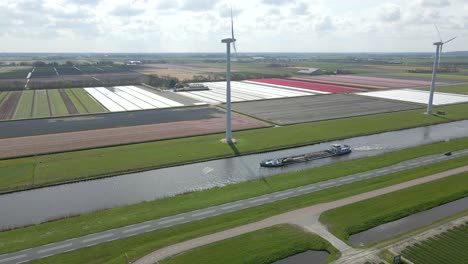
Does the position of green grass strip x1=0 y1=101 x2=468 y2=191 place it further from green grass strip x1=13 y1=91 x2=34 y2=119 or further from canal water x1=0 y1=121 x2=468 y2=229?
green grass strip x1=13 y1=91 x2=34 y2=119

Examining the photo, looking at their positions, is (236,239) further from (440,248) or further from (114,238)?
(440,248)

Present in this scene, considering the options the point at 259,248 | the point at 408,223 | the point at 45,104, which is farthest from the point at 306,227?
the point at 45,104

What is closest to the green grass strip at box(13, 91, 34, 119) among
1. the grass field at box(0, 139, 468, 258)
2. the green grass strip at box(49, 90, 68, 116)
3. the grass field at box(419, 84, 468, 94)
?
the green grass strip at box(49, 90, 68, 116)

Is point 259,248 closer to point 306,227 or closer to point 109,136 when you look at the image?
point 306,227

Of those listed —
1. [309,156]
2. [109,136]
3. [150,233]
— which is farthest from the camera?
[109,136]

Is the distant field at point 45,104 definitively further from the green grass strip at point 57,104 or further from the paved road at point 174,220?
the paved road at point 174,220

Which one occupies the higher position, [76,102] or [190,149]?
[76,102]

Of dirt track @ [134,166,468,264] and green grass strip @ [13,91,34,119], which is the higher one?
green grass strip @ [13,91,34,119]
